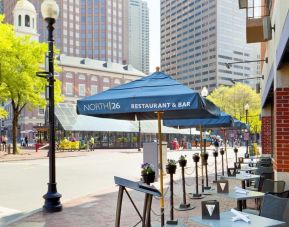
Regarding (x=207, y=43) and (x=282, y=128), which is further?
(x=207, y=43)

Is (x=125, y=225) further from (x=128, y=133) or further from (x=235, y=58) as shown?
(x=235, y=58)

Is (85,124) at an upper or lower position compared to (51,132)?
upper

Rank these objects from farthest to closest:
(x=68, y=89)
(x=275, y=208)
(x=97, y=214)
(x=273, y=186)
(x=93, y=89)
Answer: (x=93, y=89), (x=68, y=89), (x=97, y=214), (x=273, y=186), (x=275, y=208)

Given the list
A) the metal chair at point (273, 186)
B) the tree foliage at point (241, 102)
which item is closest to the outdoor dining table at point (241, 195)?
the metal chair at point (273, 186)

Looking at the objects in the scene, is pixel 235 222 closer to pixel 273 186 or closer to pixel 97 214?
pixel 273 186

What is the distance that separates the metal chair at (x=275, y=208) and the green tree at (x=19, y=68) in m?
31.9

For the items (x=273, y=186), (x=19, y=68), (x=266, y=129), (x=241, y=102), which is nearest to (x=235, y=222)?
(x=273, y=186)

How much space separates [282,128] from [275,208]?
3.10 meters

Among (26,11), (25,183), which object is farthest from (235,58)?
(25,183)

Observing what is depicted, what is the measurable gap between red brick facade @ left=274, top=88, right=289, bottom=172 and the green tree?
29824 mm

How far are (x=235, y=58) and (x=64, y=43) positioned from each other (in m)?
71.2

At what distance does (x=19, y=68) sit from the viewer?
36406 millimetres

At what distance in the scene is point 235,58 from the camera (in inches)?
6742

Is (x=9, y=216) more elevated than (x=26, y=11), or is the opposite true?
(x=26, y=11)
